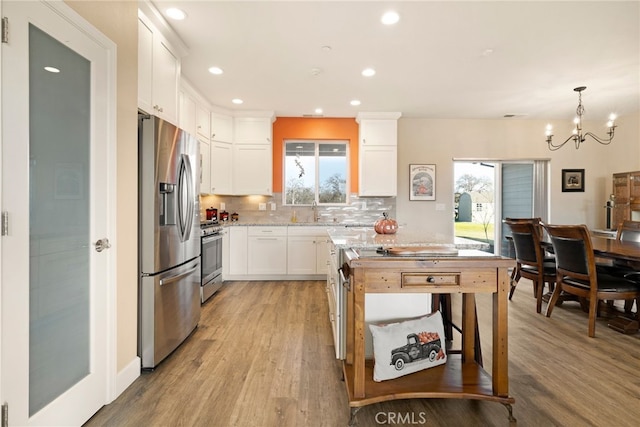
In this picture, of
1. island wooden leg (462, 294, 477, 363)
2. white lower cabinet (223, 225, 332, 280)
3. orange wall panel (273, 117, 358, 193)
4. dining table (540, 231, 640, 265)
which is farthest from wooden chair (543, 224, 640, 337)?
orange wall panel (273, 117, 358, 193)

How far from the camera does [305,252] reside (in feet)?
15.1

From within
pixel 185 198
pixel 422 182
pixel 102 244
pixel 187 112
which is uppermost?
pixel 187 112

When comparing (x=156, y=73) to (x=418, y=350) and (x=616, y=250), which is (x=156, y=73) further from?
(x=616, y=250)

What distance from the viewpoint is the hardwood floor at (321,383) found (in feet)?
Answer: 5.26

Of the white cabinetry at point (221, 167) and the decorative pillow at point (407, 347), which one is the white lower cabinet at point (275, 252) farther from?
the decorative pillow at point (407, 347)

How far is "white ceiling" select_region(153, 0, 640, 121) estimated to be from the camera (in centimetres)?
234

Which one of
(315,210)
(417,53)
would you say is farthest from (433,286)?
(315,210)

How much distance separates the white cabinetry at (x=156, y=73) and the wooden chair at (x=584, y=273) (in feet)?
12.0

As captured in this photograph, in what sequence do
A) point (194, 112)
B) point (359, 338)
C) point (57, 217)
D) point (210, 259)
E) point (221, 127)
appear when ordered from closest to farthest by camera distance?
point (57, 217)
point (359, 338)
point (210, 259)
point (194, 112)
point (221, 127)

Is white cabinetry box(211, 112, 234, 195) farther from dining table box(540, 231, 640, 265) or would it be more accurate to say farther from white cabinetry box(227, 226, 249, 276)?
dining table box(540, 231, 640, 265)

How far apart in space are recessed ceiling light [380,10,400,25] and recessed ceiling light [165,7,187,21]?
1.60 m

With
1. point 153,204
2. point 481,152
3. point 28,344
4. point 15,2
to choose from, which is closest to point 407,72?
point 481,152

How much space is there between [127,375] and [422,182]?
4.74 meters

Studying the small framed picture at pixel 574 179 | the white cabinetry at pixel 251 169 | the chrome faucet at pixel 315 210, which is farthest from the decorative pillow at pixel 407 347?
the small framed picture at pixel 574 179
